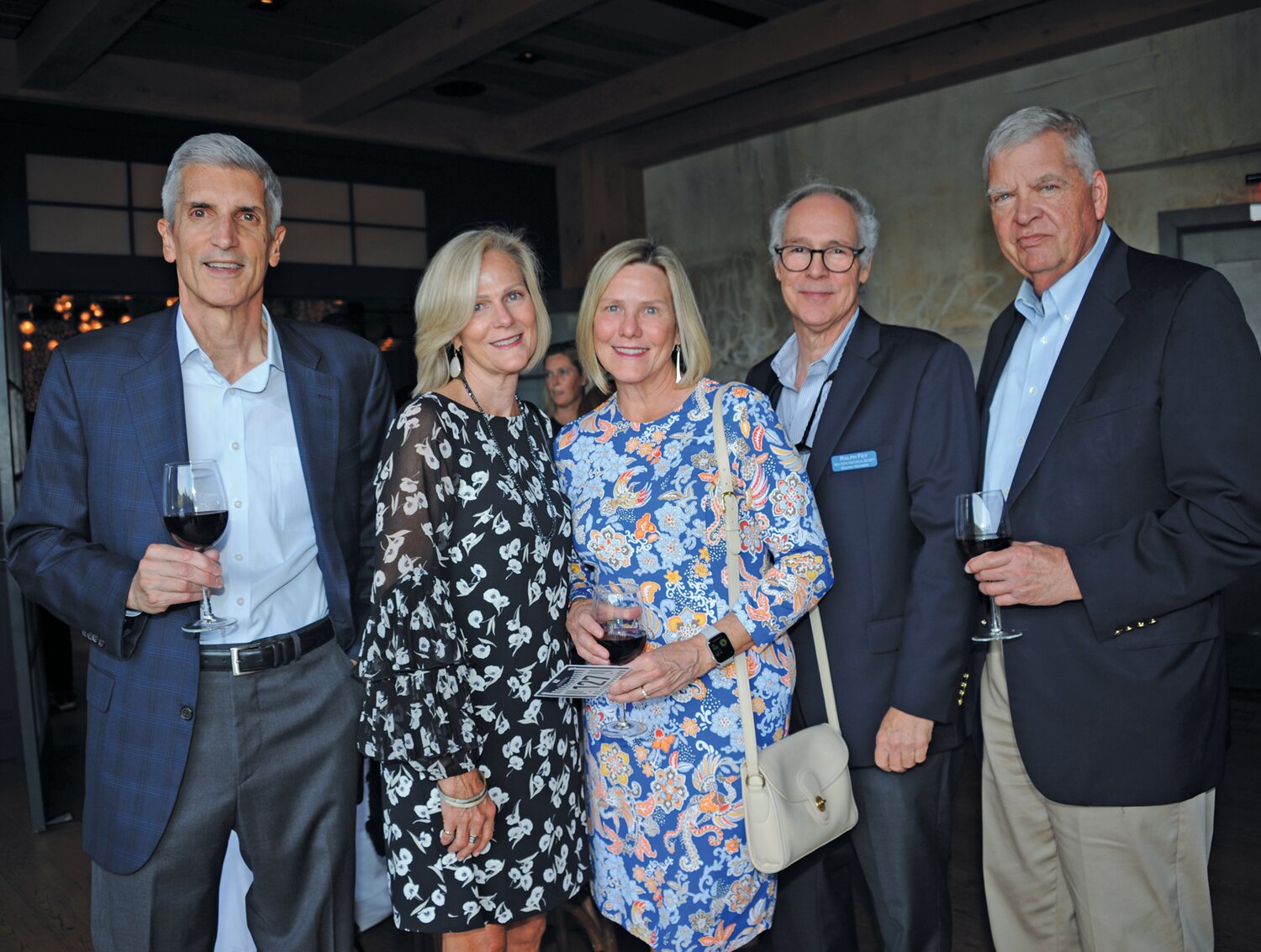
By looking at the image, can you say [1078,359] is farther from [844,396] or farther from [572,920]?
[572,920]

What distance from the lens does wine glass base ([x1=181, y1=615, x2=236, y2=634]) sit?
173 cm

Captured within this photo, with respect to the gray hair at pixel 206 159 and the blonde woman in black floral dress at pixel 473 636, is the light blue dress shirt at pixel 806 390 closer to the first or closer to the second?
the blonde woman in black floral dress at pixel 473 636

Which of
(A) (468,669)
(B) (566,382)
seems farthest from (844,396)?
(B) (566,382)

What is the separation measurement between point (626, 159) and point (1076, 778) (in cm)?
654

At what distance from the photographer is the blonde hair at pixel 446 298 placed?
6.97 ft

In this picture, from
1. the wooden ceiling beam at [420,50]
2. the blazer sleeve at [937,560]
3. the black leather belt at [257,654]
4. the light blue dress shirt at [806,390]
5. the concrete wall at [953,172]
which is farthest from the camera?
the concrete wall at [953,172]

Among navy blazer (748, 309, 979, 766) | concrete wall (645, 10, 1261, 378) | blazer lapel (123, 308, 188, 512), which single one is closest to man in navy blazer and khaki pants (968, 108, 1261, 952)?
navy blazer (748, 309, 979, 766)

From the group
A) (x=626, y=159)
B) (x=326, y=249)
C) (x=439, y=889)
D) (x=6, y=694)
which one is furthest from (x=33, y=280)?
(x=439, y=889)

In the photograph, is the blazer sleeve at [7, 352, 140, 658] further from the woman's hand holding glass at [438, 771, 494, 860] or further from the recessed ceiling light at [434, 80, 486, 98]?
the recessed ceiling light at [434, 80, 486, 98]

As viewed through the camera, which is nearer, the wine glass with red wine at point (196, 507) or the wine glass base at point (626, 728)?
the wine glass with red wine at point (196, 507)

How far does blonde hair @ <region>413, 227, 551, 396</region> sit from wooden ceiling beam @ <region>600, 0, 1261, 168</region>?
175 inches

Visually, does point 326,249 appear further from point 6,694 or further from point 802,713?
point 802,713

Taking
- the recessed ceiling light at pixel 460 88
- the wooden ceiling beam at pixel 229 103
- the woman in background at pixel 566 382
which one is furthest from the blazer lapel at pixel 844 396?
the wooden ceiling beam at pixel 229 103

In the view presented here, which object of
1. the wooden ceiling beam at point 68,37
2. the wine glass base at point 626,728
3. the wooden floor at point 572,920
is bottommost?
the wooden floor at point 572,920
